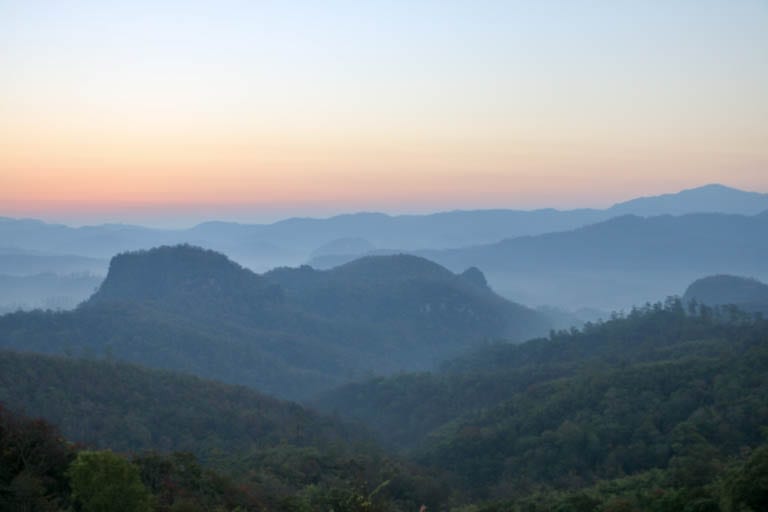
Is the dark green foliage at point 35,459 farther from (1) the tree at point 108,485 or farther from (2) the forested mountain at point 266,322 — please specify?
(2) the forested mountain at point 266,322

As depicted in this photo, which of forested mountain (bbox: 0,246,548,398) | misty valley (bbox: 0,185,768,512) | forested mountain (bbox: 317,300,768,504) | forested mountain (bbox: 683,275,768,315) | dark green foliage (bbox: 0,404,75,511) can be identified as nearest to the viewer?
dark green foliage (bbox: 0,404,75,511)

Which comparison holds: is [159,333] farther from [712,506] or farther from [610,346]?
[712,506]

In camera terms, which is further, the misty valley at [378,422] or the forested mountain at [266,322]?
the forested mountain at [266,322]

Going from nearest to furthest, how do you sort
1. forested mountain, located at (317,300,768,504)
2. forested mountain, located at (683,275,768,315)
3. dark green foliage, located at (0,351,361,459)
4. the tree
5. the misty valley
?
the tree
the misty valley
forested mountain, located at (317,300,768,504)
dark green foliage, located at (0,351,361,459)
forested mountain, located at (683,275,768,315)

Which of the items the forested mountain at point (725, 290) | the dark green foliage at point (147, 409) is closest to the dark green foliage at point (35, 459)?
the dark green foliage at point (147, 409)

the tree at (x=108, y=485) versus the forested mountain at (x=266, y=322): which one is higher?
the tree at (x=108, y=485)

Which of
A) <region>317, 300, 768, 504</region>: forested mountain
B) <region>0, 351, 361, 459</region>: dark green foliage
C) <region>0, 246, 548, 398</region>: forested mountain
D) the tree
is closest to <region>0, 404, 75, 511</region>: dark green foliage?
the tree

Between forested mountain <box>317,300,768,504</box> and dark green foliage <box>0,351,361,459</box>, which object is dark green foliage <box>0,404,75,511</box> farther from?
dark green foliage <box>0,351,361,459</box>

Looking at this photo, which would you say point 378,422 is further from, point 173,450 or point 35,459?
point 35,459
